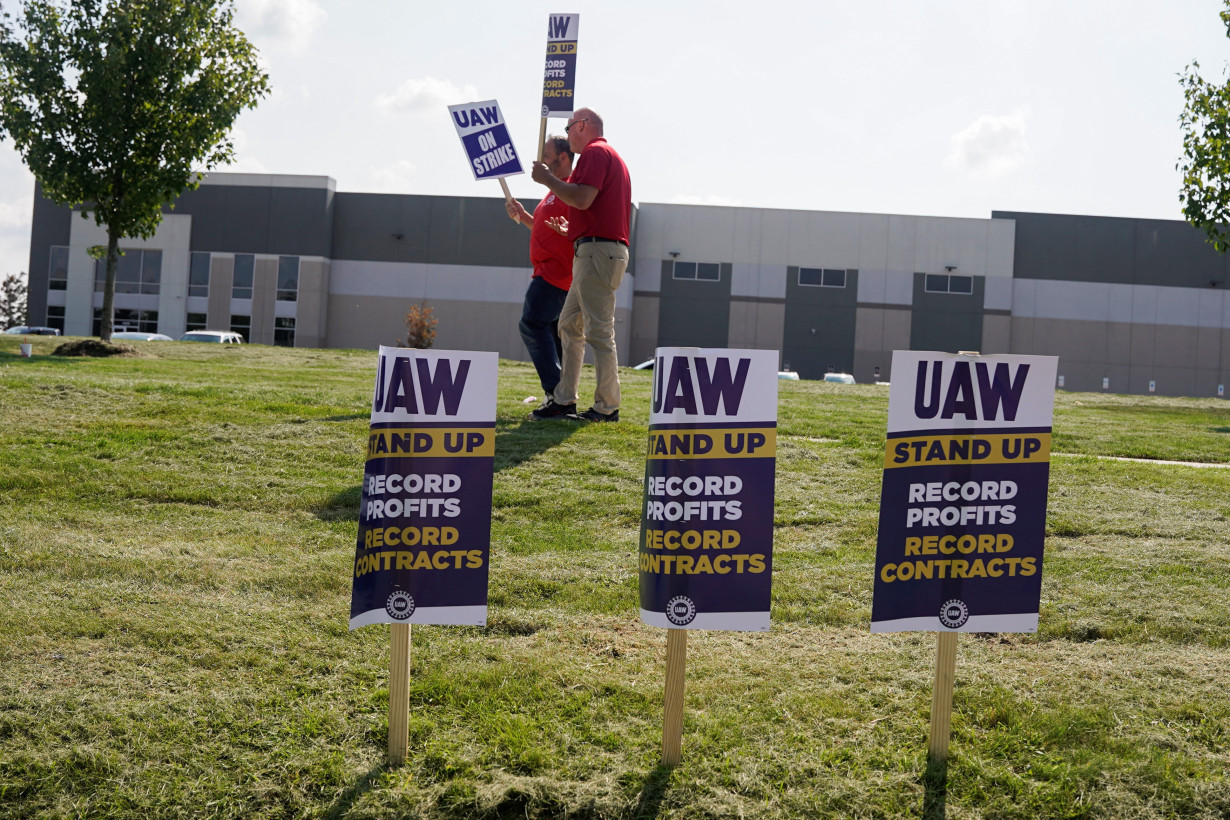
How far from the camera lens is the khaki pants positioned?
7.27m

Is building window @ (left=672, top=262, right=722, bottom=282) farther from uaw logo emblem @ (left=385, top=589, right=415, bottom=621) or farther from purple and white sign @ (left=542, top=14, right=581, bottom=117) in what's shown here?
uaw logo emblem @ (left=385, top=589, right=415, bottom=621)

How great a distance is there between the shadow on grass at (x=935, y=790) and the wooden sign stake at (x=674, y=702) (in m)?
0.74

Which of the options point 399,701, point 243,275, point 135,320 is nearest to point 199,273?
point 243,275

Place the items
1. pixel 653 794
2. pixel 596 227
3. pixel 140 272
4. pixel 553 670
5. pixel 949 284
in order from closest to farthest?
pixel 653 794 → pixel 553 670 → pixel 596 227 → pixel 949 284 → pixel 140 272

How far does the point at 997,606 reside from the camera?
320 centimetres

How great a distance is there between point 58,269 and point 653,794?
57558mm

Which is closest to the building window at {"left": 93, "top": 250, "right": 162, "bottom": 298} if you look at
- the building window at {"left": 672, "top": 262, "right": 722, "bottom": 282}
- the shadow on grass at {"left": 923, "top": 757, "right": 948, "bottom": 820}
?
the building window at {"left": 672, "top": 262, "right": 722, "bottom": 282}

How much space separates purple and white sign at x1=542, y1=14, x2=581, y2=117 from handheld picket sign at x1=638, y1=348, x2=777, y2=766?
569cm

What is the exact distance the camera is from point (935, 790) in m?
3.00

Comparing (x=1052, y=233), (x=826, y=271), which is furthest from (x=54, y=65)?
(x=1052, y=233)

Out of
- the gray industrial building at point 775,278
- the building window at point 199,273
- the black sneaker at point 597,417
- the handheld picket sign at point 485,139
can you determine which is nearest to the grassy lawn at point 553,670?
the black sneaker at point 597,417

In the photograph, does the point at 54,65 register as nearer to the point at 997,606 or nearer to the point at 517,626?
the point at 517,626

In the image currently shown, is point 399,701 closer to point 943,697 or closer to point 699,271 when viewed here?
point 943,697

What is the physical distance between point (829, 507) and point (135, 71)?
57.8 ft
